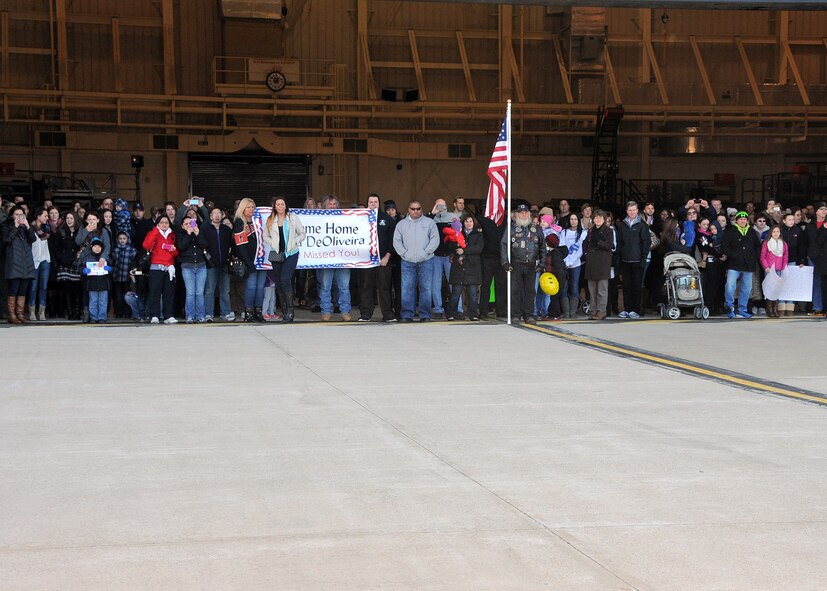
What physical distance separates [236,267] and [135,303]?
1786 mm

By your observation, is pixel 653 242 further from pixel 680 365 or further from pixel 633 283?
pixel 680 365

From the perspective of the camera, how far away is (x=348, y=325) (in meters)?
16.9

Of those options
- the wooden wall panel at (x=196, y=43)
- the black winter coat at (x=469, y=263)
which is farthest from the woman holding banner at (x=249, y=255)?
the wooden wall panel at (x=196, y=43)

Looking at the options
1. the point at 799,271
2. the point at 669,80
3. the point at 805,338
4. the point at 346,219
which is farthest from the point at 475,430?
the point at 669,80

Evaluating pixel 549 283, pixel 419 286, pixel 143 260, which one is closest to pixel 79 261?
pixel 143 260

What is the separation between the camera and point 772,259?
18.5 metres

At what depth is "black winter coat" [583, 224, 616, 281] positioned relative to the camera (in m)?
17.7

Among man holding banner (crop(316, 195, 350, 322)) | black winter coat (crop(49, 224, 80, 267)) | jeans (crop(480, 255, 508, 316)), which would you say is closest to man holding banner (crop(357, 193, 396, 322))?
man holding banner (crop(316, 195, 350, 322))

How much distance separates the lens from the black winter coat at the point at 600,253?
17.7 metres

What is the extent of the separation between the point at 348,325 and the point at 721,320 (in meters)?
6.28

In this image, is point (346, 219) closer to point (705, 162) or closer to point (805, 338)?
point (805, 338)

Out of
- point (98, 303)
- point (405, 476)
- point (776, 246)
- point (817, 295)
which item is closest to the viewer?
point (405, 476)

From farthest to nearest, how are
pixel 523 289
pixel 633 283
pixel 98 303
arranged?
1. pixel 633 283
2. pixel 523 289
3. pixel 98 303

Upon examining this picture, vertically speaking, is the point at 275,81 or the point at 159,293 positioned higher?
the point at 275,81
